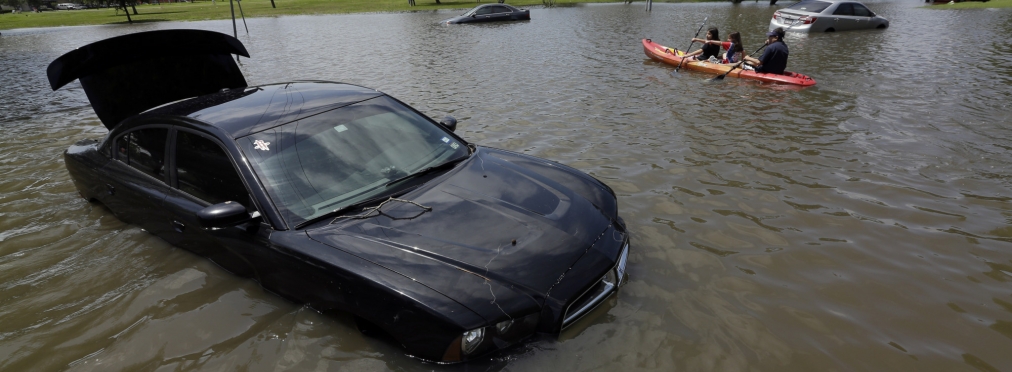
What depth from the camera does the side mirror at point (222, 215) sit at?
3.25 meters

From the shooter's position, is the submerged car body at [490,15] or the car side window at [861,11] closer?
the car side window at [861,11]

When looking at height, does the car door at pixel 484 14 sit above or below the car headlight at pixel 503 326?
above

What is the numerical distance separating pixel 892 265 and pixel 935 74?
35.6ft

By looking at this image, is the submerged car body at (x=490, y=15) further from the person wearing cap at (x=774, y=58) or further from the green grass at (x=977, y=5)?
the green grass at (x=977, y=5)

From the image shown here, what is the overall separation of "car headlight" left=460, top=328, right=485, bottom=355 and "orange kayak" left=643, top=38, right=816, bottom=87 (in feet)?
36.8

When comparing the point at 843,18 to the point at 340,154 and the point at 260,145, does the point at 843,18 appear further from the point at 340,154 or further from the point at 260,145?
the point at 260,145

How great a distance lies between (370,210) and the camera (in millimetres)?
3529

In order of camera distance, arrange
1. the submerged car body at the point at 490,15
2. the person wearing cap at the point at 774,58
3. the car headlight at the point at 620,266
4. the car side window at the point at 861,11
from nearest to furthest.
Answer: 1. the car headlight at the point at 620,266
2. the person wearing cap at the point at 774,58
3. the car side window at the point at 861,11
4. the submerged car body at the point at 490,15

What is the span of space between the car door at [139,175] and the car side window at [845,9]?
25.6 meters

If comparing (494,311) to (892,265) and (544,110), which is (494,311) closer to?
(892,265)

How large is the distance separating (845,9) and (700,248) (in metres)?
23.5

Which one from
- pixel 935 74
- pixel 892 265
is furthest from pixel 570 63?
pixel 892 265

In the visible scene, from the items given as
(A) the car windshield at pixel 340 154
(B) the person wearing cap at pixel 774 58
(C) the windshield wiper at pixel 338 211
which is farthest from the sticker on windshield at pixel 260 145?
(B) the person wearing cap at pixel 774 58

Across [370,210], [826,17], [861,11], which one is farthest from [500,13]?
[370,210]
